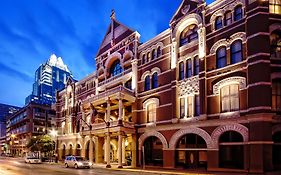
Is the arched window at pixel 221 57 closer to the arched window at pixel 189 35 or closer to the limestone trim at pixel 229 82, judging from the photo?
the limestone trim at pixel 229 82

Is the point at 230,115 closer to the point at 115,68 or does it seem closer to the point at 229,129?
the point at 229,129

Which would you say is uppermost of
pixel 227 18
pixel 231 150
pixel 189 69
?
pixel 227 18

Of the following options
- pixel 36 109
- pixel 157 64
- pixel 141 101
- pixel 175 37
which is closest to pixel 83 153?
pixel 141 101

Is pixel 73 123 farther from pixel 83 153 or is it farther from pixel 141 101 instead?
pixel 141 101

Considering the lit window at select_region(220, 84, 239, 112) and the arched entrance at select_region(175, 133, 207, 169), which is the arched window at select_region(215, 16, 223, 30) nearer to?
the lit window at select_region(220, 84, 239, 112)

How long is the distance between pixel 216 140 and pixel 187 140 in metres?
4.54

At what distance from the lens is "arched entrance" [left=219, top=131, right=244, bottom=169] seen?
88.1 feet

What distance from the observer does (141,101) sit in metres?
40.6

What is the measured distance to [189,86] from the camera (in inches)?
1307

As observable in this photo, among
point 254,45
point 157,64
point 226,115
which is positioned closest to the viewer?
point 254,45

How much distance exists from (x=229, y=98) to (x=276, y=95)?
13.3ft

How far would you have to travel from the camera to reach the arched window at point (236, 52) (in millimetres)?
28394

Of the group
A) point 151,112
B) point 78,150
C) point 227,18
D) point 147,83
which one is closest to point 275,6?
point 227,18

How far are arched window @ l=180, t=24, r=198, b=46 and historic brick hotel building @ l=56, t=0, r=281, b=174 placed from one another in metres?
0.12
